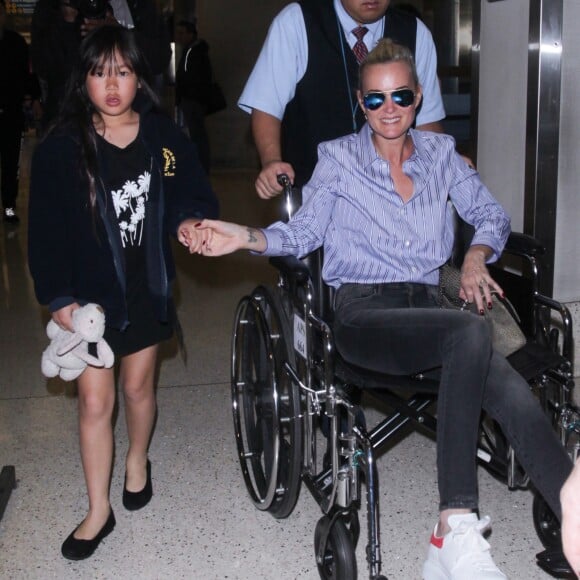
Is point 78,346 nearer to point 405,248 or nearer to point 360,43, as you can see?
point 405,248

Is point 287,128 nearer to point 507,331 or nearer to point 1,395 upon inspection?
point 507,331

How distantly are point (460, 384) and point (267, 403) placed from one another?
806 mm

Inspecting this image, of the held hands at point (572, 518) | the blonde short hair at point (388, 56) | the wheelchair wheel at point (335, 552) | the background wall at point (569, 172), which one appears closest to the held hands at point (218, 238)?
the blonde short hair at point (388, 56)

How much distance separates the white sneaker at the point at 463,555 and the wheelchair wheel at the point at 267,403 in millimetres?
555

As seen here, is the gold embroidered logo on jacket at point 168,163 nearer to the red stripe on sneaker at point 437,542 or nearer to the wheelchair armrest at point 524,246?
the wheelchair armrest at point 524,246

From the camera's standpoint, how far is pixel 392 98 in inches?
107

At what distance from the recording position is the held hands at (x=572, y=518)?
1129 mm

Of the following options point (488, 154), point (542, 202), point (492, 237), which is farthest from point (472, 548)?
point (488, 154)

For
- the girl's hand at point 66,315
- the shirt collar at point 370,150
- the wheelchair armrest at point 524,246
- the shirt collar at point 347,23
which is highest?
the shirt collar at point 347,23

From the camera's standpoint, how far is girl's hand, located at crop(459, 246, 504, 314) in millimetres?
2668

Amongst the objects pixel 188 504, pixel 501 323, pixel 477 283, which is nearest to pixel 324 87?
pixel 477 283

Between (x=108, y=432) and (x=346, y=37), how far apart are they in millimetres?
1487

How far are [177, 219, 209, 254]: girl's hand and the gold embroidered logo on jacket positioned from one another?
19 centimetres

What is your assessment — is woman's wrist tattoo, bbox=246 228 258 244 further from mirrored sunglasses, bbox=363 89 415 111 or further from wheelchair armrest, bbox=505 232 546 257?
wheelchair armrest, bbox=505 232 546 257
